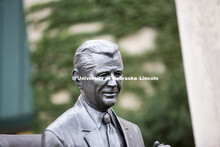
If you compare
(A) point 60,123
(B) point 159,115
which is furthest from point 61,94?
(A) point 60,123

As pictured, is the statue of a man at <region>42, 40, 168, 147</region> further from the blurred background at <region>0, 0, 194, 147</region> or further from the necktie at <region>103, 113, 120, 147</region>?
the blurred background at <region>0, 0, 194, 147</region>

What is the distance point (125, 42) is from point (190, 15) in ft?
6.55

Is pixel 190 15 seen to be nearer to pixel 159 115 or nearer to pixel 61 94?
pixel 159 115

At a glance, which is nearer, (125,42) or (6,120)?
(125,42)

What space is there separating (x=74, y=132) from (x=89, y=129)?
83 millimetres

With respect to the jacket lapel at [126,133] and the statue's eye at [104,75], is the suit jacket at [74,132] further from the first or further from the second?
the statue's eye at [104,75]

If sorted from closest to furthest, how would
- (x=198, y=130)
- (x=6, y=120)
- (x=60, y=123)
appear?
(x=60, y=123) → (x=198, y=130) → (x=6, y=120)

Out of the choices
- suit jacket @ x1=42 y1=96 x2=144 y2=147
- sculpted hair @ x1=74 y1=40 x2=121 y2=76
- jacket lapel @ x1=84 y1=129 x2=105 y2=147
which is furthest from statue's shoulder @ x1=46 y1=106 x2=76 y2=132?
sculpted hair @ x1=74 y1=40 x2=121 y2=76

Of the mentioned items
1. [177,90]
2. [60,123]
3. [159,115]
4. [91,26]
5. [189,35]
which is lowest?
[159,115]

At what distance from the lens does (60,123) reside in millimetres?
1816

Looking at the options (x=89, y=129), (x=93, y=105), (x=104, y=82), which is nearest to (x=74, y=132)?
(x=89, y=129)

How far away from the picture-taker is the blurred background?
6.00 metres

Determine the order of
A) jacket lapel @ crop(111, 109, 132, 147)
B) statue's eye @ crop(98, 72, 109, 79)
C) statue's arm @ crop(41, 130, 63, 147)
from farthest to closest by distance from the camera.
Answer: jacket lapel @ crop(111, 109, 132, 147)
statue's eye @ crop(98, 72, 109, 79)
statue's arm @ crop(41, 130, 63, 147)

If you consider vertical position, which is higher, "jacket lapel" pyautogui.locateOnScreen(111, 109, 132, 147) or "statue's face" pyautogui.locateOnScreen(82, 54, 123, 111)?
"statue's face" pyautogui.locateOnScreen(82, 54, 123, 111)
